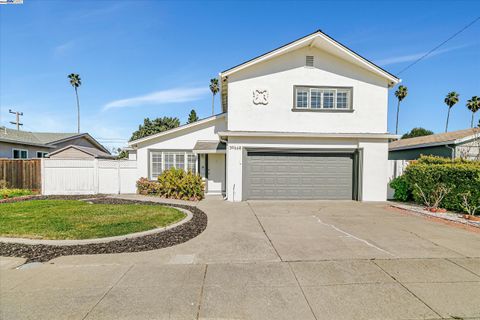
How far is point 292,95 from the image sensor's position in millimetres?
11547

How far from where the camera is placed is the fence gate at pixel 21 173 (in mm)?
12805

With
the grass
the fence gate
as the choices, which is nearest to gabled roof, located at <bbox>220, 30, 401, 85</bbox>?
the fence gate

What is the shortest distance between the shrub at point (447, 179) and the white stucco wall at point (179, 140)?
10144 mm

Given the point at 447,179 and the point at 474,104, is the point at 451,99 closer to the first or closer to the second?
the point at 474,104

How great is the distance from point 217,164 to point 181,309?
1081 cm

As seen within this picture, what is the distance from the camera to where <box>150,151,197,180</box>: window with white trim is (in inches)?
537

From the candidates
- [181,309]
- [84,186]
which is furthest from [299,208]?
[84,186]

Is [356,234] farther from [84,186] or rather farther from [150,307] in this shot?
[84,186]

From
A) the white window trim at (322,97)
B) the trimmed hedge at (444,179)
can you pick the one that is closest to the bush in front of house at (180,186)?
the white window trim at (322,97)

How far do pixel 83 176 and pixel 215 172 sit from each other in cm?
718

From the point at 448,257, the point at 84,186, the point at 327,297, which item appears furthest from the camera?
the point at 84,186

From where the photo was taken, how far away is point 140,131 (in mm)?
33469

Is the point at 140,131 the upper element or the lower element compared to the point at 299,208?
upper

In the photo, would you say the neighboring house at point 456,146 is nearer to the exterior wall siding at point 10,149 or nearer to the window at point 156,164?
the window at point 156,164
